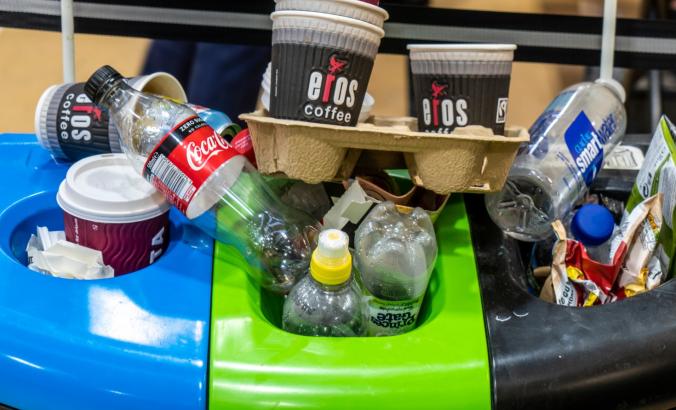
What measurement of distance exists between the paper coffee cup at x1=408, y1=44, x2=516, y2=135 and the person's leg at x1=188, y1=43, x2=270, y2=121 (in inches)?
38.3

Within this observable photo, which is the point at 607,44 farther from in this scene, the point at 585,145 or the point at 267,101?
the point at 267,101

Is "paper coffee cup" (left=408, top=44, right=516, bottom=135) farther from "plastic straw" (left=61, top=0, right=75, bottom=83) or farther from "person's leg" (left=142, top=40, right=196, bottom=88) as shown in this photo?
"person's leg" (left=142, top=40, right=196, bottom=88)

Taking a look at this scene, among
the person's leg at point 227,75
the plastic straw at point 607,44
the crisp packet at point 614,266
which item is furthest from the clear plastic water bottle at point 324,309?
the person's leg at point 227,75

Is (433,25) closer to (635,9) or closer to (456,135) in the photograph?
(456,135)

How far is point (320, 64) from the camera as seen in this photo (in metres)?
0.71

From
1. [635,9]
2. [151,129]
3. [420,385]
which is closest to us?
[420,385]

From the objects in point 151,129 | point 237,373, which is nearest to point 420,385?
point 237,373

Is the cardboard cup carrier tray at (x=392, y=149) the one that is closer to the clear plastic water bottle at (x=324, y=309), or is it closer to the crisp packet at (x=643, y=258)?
the clear plastic water bottle at (x=324, y=309)

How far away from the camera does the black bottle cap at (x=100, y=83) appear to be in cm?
81

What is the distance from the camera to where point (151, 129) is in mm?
811

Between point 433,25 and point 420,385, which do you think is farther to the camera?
point 433,25

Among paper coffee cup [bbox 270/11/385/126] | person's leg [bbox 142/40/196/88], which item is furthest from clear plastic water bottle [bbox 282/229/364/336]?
person's leg [bbox 142/40/196/88]

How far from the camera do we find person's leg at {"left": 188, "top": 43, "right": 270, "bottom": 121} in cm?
171

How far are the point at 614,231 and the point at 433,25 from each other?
372 mm
